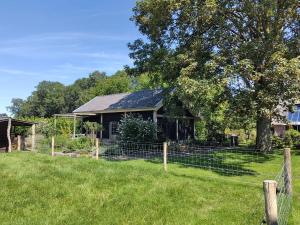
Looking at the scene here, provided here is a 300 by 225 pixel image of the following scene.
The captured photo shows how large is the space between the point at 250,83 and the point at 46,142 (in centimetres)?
1545

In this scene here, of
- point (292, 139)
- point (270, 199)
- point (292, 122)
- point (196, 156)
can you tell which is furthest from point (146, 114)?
point (270, 199)

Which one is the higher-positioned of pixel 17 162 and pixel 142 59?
pixel 142 59

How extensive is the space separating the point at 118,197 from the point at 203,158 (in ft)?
40.6

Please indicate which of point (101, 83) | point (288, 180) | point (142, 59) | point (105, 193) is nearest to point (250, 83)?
point (142, 59)

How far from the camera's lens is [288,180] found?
8984mm

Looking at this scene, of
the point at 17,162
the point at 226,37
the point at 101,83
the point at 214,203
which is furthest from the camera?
the point at 101,83

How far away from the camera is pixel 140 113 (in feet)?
101

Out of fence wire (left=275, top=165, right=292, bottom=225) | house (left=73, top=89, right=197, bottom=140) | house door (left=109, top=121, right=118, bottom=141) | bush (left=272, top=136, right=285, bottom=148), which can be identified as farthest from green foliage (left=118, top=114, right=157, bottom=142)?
fence wire (left=275, top=165, right=292, bottom=225)

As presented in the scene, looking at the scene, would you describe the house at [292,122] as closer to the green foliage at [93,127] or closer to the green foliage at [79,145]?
the green foliage at [93,127]

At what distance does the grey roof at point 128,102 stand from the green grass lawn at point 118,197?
1807 centimetres

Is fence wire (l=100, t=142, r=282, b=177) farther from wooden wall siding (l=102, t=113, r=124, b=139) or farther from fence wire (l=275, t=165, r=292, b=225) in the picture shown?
wooden wall siding (l=102, t=113, r=124, b=139)

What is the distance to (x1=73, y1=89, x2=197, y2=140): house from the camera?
30.3 meters

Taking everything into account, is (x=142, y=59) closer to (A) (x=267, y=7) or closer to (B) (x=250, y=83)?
(B) (x=250, y=83)

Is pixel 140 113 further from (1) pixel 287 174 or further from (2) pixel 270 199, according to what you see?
(2) pixel 270 199
